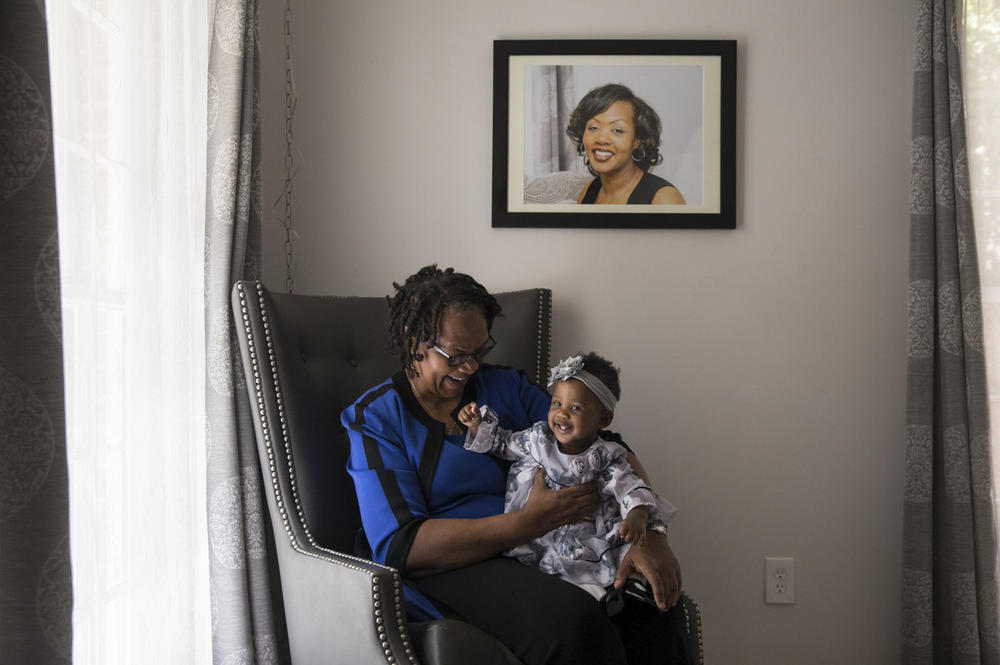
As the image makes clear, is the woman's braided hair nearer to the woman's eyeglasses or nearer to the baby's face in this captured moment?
the woman's eyeglasses

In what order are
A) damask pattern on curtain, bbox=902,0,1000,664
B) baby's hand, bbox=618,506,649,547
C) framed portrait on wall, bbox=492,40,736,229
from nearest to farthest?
1. baby's hand, bbox=618,506,649,547
2. damask pattern on curtain, bbox=902,0,1000,664
3. framed portrait on wall, bbox=492,40,736,229

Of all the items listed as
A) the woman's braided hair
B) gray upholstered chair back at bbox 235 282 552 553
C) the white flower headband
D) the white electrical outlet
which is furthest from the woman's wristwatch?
the white electrical outlet

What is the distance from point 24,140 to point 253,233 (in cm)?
112

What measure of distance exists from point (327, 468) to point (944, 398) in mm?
1678

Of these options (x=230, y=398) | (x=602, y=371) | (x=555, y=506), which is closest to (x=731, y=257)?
(x=602, y=371)

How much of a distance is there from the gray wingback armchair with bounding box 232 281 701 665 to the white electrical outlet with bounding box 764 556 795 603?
31.9 inches

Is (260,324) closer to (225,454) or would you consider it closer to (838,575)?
(225,454)

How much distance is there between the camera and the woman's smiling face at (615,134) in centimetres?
237

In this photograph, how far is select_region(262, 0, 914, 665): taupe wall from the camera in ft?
7.78

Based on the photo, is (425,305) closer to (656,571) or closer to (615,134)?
(656,571)

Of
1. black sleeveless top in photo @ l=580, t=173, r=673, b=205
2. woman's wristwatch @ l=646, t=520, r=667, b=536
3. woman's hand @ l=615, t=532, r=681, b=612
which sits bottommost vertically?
woman's hand @ l=615, t=532, r=681, b=612

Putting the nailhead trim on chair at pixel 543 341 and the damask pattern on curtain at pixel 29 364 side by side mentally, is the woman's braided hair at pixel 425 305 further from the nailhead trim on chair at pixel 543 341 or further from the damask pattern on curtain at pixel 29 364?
the damask pattern on curtain at pixel 29 364

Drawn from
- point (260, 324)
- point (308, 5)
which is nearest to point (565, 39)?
point (308, 5)

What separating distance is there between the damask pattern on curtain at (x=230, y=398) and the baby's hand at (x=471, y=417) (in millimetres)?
574
